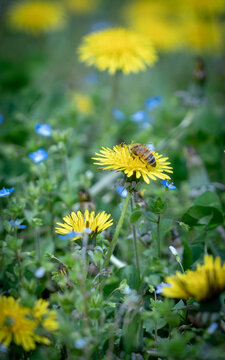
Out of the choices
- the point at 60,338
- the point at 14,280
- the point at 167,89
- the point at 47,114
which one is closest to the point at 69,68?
the point at 167,89

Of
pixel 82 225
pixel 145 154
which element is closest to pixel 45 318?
pixel 82 225

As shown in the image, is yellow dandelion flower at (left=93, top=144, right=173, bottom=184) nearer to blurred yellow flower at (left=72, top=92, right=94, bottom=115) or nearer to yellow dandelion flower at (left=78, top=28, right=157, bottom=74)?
→ yellow dandelion flower at (left=78, top=28, right=157, bottom=74)

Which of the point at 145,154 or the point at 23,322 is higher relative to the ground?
the point at 145,154

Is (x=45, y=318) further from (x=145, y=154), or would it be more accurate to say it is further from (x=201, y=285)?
(x=145, y=154)

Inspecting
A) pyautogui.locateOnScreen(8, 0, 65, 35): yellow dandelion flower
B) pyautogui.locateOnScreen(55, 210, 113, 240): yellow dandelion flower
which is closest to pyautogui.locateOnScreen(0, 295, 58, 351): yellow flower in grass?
pyautogui.locateOnScreen(55, 210, 113, 240): yellow dandelion flower

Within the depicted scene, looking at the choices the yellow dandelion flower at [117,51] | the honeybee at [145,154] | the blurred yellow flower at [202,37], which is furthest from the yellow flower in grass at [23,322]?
the blurred yellow flower at [202,37]

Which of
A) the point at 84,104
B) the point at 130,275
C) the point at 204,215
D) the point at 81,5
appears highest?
the point at 81,5

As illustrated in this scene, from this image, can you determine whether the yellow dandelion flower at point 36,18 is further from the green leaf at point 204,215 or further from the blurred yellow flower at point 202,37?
the green leaf at point 204,215
